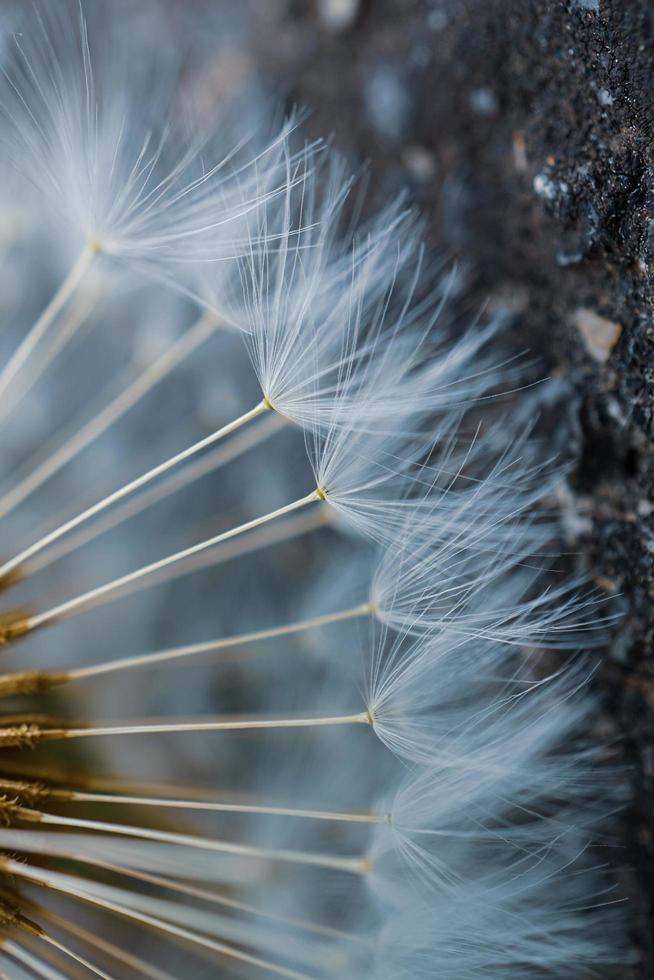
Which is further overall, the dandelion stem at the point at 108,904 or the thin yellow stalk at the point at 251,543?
the thin yellow stalk at the point at 251,543

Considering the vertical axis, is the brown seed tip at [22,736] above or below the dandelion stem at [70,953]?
above

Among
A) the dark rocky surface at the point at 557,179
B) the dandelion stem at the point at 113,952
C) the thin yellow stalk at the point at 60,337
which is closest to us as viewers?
the dark rocky surface at the point at 557,179

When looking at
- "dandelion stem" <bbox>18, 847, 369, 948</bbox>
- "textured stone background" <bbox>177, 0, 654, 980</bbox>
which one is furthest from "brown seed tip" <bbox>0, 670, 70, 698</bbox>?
"textured stone background" <bbox>177, 0, 654, 980</bbox>

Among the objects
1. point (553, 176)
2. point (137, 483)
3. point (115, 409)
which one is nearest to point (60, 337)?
point (115, 409)

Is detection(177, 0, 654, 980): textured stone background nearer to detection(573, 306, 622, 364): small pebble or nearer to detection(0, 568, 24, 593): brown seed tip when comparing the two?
detection(573, 306, 622, 364): small pebble

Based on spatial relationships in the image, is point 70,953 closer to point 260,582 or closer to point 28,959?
point 28,959

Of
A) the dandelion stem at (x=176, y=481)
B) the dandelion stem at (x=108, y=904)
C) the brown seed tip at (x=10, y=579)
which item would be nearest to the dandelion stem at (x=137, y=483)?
the brown seed tip at (x=10, y=579)

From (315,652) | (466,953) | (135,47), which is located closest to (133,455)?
(315,652)

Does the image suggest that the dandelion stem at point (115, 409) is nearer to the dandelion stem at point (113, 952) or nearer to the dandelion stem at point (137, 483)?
the dandelion stem at point (137, 483)
